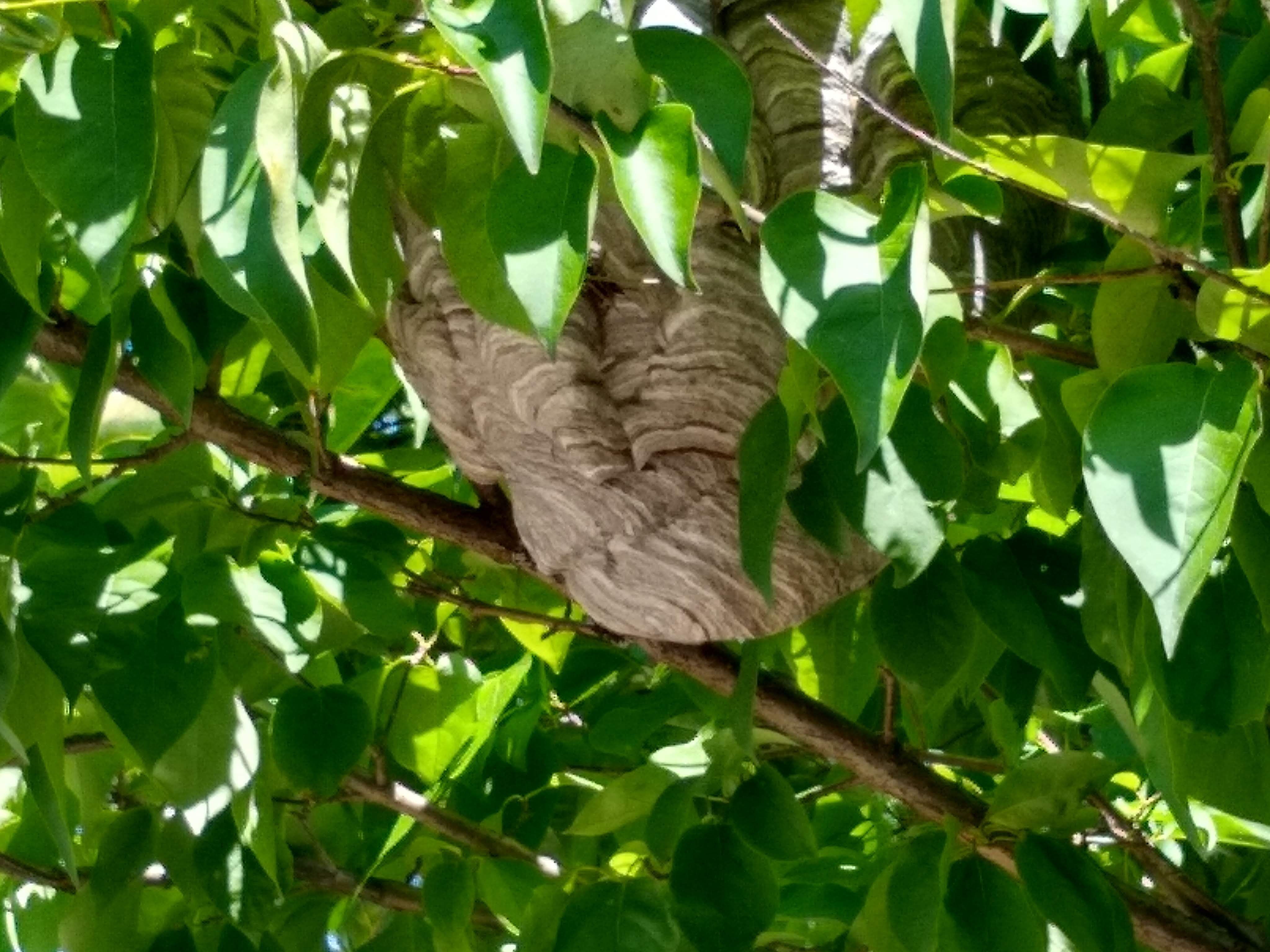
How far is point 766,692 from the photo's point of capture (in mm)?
1065

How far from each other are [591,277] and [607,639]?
0.36 meters

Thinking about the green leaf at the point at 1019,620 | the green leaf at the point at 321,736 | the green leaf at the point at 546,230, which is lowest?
the green leaf at the point at 321,736

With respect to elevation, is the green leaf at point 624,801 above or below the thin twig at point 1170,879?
above

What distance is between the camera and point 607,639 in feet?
3.84

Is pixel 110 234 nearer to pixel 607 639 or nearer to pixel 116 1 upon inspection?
pixel 116 1

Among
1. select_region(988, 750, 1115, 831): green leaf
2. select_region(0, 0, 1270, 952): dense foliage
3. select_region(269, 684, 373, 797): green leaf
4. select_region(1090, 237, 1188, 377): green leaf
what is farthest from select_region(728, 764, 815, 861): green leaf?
select_region(1090, 237, 1188, 377): green leaf

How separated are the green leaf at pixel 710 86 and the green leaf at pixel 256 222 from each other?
134mm

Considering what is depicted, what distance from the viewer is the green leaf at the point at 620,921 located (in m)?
0.96

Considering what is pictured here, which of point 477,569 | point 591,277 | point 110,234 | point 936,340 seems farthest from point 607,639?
point 110,234

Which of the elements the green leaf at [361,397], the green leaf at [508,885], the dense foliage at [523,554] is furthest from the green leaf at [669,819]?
the green leaf at [361,397]

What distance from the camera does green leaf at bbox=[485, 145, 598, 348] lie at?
21.0 inches

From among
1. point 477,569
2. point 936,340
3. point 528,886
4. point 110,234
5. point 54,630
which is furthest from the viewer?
point 477,569

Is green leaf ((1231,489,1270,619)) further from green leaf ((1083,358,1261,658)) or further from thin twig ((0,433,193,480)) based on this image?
thin twig ((0,433,193,480))

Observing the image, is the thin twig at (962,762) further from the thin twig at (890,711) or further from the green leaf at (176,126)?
the green leaf at (176,126)
